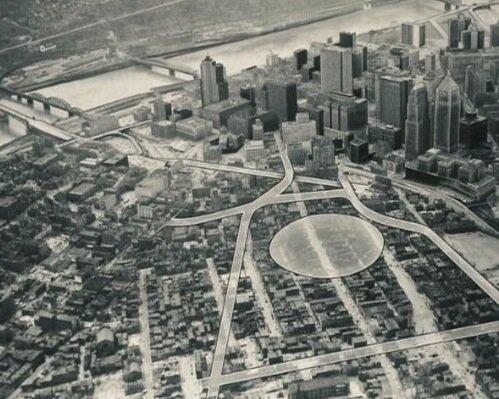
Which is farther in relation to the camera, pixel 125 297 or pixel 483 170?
pixel 483 170

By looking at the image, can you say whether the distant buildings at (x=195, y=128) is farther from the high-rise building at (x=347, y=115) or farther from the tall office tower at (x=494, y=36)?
the tall office tower at (x=494, y=36)

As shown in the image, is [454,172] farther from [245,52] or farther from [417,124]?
[245,52]

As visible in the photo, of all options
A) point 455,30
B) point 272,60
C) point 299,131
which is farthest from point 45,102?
point 455,30

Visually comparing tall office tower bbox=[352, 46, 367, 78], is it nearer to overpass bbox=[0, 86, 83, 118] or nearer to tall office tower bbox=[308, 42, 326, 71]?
tall office tower bbox=[308, 42, 326, 71]

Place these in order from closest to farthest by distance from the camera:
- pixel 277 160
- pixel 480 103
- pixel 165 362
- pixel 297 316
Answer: pixel 165 362 < pixel 297 316 < pixel 277 160 < pixel 480 103

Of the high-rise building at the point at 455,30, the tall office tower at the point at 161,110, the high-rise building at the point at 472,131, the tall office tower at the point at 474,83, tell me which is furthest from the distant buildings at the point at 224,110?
the high-rise building at the point at 455,30

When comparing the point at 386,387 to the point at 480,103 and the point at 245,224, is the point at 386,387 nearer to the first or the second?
the point at 245,224

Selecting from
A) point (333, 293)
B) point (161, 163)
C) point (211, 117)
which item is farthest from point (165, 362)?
point (211, 117)

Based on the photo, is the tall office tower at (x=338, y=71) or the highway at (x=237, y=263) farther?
the tall office tower at (x=338, y=71)
